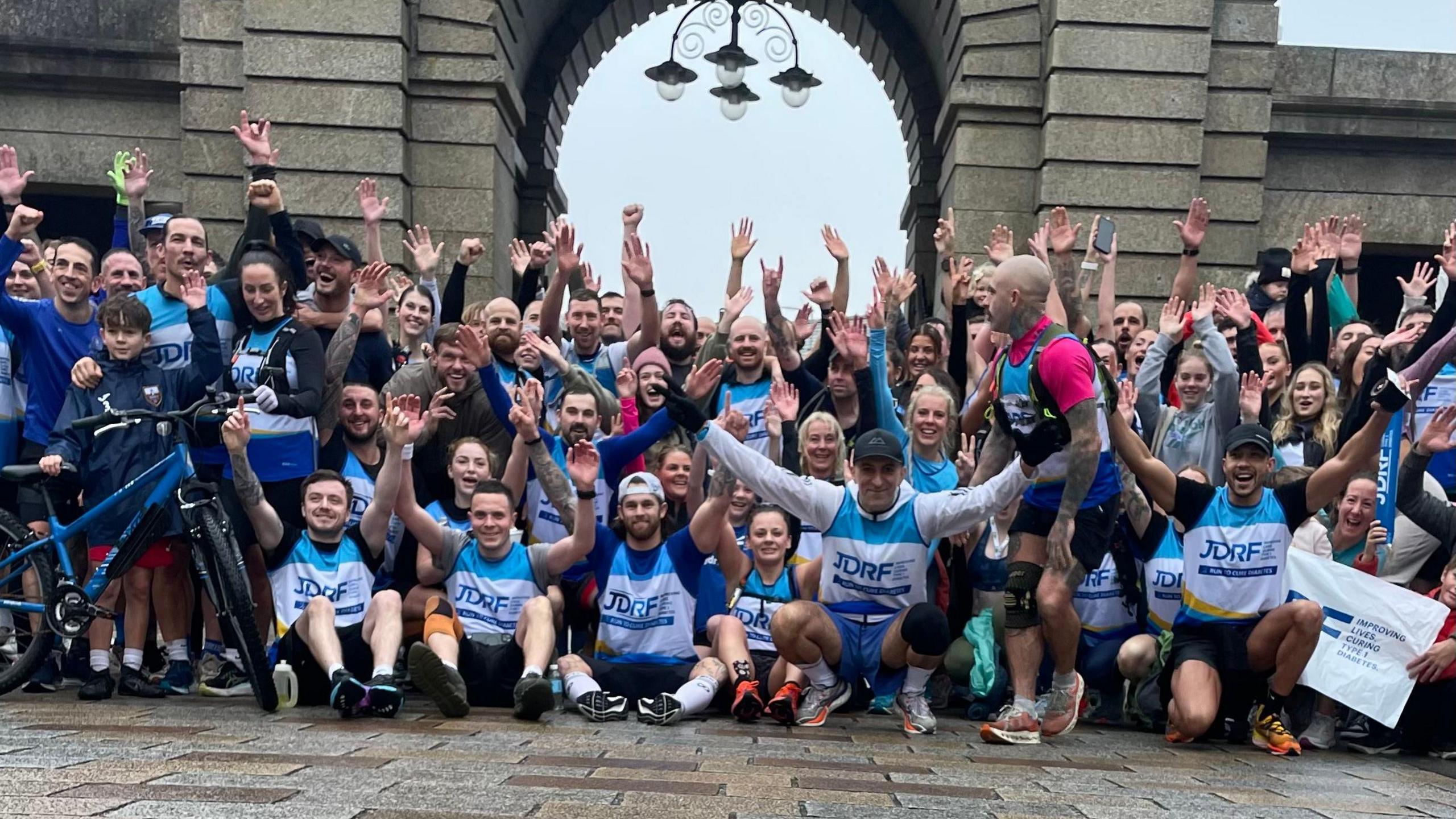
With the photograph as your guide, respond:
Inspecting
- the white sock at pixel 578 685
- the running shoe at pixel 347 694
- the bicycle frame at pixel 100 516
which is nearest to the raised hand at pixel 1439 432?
the white sock at pixel 578 685

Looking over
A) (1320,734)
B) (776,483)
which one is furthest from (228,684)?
(1320,734)

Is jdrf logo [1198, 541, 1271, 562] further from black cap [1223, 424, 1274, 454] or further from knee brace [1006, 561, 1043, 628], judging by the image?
knee brace [1006, 561, 1043, 628]

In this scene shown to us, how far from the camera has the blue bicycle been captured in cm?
676

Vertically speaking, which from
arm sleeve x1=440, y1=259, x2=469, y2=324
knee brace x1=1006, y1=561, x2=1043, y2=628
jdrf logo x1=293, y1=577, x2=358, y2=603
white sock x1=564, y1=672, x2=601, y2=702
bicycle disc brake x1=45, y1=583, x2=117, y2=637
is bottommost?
white sock x1=564, y1=672, x2=601, y2=702

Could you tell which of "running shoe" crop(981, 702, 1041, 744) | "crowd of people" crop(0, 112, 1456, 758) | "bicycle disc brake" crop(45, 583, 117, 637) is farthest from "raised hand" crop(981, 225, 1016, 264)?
"bicycle disc brake" crop(45, 583, 117, 637)

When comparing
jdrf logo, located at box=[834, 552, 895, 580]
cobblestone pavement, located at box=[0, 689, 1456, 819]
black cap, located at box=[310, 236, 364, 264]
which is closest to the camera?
cobblestone pavement, located at box=[0, 689, 1456, 819]

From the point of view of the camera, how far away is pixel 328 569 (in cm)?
748

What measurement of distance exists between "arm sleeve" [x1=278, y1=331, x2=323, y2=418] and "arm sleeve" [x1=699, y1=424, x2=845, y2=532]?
1915 mm

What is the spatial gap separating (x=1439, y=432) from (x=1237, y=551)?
1204 mm

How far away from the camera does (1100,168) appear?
13.9 m

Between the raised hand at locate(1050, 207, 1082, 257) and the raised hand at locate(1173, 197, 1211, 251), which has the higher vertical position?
the raised hand at locate(1173, 197, 1211, 251)

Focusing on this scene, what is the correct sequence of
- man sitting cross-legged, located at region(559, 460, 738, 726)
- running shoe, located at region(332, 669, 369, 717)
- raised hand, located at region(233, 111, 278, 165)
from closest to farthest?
running shoe, located at region(332, 669, 369, 717), man sitting cross-legged, located at region(559, 460, 738, 726), raised hand, located at region(233, 111, 278, 165)

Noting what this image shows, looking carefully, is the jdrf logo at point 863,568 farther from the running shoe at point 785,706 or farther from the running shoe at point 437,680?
the running shoe at point 437,680

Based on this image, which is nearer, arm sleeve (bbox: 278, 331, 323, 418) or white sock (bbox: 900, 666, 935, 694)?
white sock (bbox: 900, 666, 935, 694)
